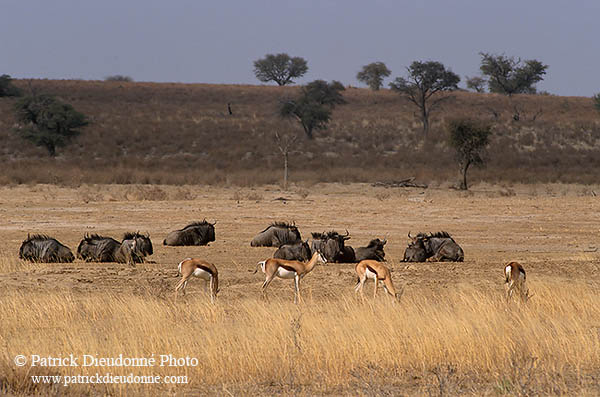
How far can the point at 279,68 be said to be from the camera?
106 meters

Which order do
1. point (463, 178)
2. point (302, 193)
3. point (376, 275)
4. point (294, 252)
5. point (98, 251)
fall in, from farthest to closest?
point (463, 178)
point (302, 193)
point (294, 252)
point (98, 251)
point (376, 275)

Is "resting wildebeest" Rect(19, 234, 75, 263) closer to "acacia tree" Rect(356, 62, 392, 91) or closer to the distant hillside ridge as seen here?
the distant hillside ridge

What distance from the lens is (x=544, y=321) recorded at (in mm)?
10477

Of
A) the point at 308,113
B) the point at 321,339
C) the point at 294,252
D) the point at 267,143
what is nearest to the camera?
the point at 321,339

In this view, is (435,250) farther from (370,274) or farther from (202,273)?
(202,273)

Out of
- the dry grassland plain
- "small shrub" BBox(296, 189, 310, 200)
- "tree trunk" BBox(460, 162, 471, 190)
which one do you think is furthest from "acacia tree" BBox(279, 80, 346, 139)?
the dry grassland plain

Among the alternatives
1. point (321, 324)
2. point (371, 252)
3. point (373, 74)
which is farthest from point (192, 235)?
point (373, 74)

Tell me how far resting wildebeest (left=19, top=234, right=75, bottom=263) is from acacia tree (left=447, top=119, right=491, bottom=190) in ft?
90.1

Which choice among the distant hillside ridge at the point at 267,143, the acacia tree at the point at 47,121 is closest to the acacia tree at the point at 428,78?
the distant hillside ridge at the point at 267,143

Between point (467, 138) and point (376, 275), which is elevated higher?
point (467, 138)

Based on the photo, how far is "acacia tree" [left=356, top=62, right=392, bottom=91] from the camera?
101m

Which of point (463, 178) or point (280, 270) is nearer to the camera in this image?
point (280, 270)

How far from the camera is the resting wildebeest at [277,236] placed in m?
18.7

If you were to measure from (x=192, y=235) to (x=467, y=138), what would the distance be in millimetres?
24603
